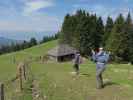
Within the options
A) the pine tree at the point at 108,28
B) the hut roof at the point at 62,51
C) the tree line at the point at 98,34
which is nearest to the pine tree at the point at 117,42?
the tree line at the point at 98,34

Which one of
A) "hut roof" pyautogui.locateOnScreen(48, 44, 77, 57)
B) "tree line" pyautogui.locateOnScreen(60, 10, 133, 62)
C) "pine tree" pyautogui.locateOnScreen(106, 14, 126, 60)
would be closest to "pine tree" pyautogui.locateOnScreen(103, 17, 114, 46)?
"tree line" pyautogui.locateOnScreen(60, 10, 133, 62)

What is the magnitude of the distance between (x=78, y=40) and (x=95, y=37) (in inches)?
222

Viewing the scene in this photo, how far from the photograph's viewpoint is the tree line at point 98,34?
91.8m

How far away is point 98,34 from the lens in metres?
107

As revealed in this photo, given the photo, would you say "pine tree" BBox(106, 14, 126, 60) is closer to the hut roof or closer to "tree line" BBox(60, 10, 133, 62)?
"tree line" BBox(60, 10, 133, 62)

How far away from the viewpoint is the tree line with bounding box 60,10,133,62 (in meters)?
→ 91.8

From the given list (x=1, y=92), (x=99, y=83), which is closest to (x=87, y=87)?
(x=99, y=83)

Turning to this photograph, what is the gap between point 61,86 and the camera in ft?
Answer: 66.1

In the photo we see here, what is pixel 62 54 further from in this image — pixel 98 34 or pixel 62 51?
pixel 98 34

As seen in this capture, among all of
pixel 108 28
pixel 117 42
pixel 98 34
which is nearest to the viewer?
pixel 117 42

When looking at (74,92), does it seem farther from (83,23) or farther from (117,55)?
(83,23)

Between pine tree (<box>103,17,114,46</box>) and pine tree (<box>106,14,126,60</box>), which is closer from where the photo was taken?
pine tree (<box>106,14,126,60</box>)

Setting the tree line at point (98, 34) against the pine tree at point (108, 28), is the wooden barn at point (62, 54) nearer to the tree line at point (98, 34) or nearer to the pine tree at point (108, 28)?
the tree line at point (98, 34)

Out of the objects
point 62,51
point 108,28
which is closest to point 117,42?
point 62,51
